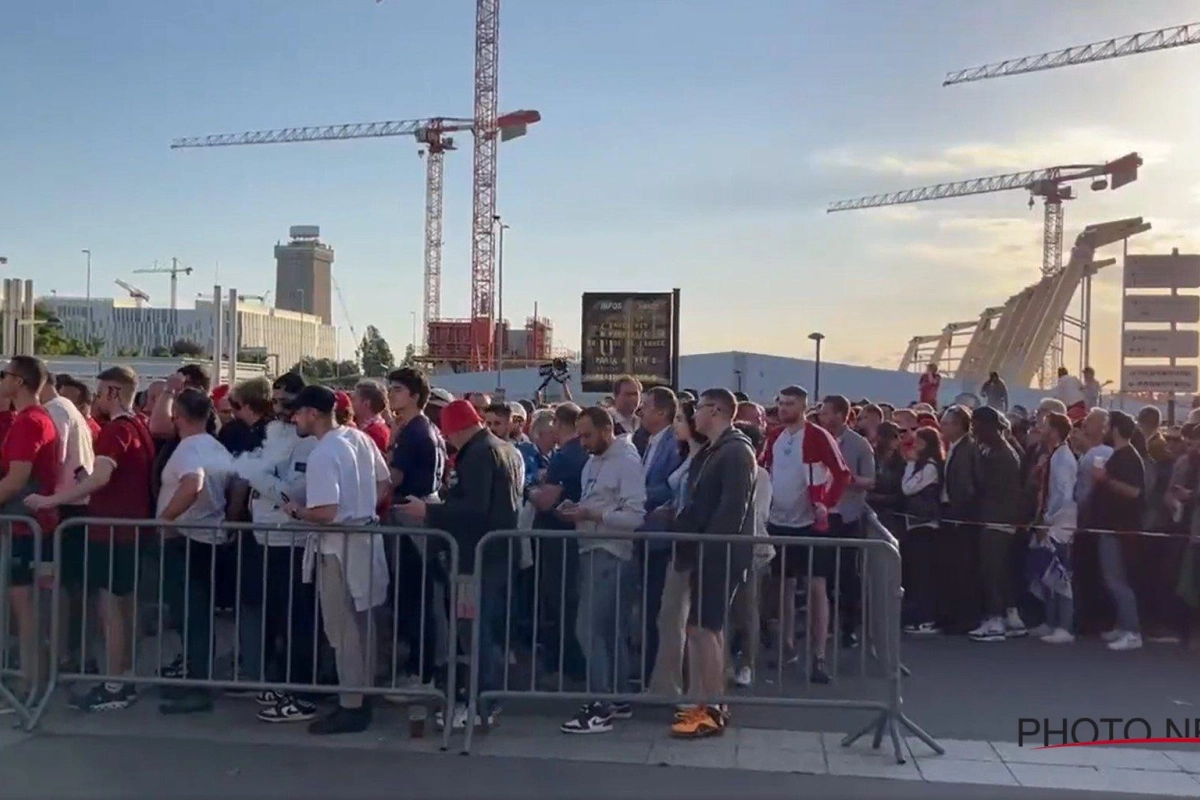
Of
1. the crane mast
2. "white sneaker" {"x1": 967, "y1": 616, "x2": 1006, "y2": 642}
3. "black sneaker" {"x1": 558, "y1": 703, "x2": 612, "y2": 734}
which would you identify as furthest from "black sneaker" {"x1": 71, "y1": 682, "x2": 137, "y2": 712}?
the crane mast

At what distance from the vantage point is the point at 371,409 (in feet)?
27.0

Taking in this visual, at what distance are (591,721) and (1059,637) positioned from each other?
484 cm

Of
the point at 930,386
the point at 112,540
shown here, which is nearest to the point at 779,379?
the point at 930,386

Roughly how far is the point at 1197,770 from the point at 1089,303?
4615cm

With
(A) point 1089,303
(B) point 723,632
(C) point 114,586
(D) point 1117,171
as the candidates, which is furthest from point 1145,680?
(D) point 1117,171

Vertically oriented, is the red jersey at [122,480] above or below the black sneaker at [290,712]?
above

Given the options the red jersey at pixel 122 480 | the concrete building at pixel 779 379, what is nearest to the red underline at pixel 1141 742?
the red jersey at pixel 122 480

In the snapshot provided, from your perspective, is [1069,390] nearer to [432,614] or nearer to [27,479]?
[432,614]

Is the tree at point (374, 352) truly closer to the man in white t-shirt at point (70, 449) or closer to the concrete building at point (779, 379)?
the concrete building at point (779, 379)

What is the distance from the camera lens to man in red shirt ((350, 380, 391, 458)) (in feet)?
27.0

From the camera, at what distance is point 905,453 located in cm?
1123

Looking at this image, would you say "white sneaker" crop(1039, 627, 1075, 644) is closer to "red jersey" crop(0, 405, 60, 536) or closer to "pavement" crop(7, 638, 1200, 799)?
"pavement" crop(7, 638, 1200, 799)

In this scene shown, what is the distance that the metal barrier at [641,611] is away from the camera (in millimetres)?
6832

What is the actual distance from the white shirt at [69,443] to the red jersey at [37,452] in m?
0.05
